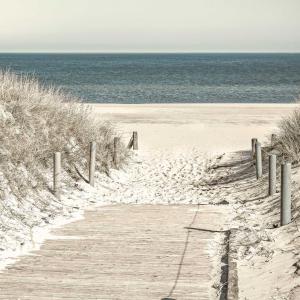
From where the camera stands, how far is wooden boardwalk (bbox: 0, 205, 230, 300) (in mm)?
8289

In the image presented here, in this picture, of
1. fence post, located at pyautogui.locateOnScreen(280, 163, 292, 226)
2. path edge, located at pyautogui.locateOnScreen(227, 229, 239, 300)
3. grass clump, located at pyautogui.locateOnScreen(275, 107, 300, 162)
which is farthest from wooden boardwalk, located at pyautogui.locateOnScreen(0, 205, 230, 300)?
grass clump, located at pyautogui.locateOnScreen(275, 107, 300, 162)

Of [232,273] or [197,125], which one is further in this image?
[197,125]

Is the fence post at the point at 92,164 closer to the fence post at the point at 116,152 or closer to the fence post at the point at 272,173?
the fence post at the point at 116,152

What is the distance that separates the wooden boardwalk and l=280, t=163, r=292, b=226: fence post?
119 centimetres

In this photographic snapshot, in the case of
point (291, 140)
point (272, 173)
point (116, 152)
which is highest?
point (291, 140)

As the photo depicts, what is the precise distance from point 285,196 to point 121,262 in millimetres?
3288

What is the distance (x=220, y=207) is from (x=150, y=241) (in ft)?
11.6

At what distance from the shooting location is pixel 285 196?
1120 centimetres

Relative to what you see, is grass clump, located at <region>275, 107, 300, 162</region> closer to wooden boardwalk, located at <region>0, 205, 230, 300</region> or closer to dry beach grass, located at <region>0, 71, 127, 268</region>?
wooden boardwalk, located at <region>0, 205, 230, 300</region>

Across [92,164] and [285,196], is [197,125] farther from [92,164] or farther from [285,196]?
[285,196]

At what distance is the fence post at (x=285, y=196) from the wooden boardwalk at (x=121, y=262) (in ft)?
3.91

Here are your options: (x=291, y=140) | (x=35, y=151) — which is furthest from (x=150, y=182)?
(x=35, y=151)

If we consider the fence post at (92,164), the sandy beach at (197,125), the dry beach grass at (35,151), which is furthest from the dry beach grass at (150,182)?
the fence post at (92,164)

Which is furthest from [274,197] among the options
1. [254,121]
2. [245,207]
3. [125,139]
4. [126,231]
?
[254,121]
